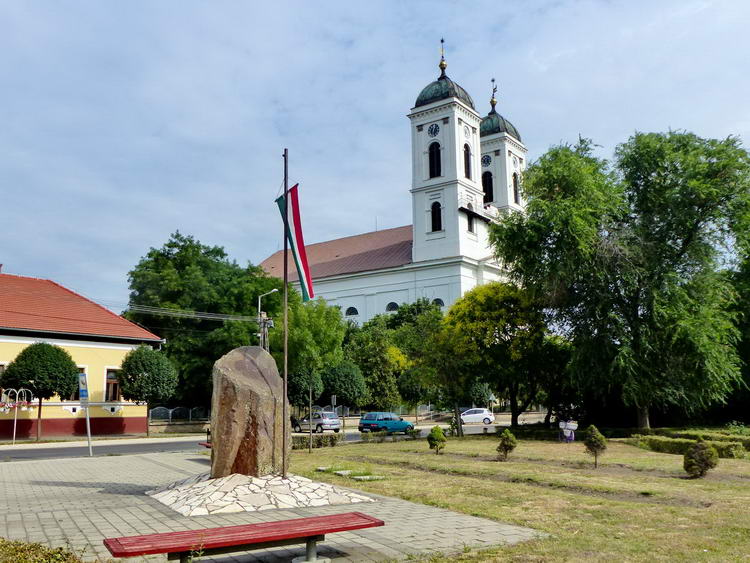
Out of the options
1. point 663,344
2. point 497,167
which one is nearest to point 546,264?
point 663,344

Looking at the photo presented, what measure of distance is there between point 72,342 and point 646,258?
28.3 metres

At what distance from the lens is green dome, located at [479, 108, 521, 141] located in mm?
71312

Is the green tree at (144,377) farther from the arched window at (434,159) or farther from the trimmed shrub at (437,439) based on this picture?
the arched window at (434,159)

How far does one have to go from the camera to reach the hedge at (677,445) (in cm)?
1756

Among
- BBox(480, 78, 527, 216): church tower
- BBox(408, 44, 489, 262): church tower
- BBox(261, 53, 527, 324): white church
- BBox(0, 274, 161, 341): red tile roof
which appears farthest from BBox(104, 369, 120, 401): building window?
BBox(480, 78, 527, 216): church tower

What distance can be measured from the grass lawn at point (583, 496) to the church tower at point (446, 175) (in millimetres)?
43101

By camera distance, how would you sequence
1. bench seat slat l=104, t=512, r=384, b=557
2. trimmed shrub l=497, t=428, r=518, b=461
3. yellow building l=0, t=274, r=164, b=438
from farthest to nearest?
yellow building l=0, t=274, r=164, b=438
trimmed shrub l=497, t=428, r=518, b=461
bench seat slat l=104, t=512, r=384, b=557

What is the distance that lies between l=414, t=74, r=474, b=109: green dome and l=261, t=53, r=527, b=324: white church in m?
0.10

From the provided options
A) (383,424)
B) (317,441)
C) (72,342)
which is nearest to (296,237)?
(317,441)

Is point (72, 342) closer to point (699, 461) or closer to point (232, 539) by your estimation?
point (699, 461)

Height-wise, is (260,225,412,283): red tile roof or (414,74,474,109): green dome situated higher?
(414,74,474,109): green dome

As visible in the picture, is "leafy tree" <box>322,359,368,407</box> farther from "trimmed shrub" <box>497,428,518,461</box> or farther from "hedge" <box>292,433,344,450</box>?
"trimmed shrub" <box>497,428,518,461</box>

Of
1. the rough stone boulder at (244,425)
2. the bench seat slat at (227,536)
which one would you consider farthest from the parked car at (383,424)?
the bench seat slat at (227,536)

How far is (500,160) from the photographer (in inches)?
2785
